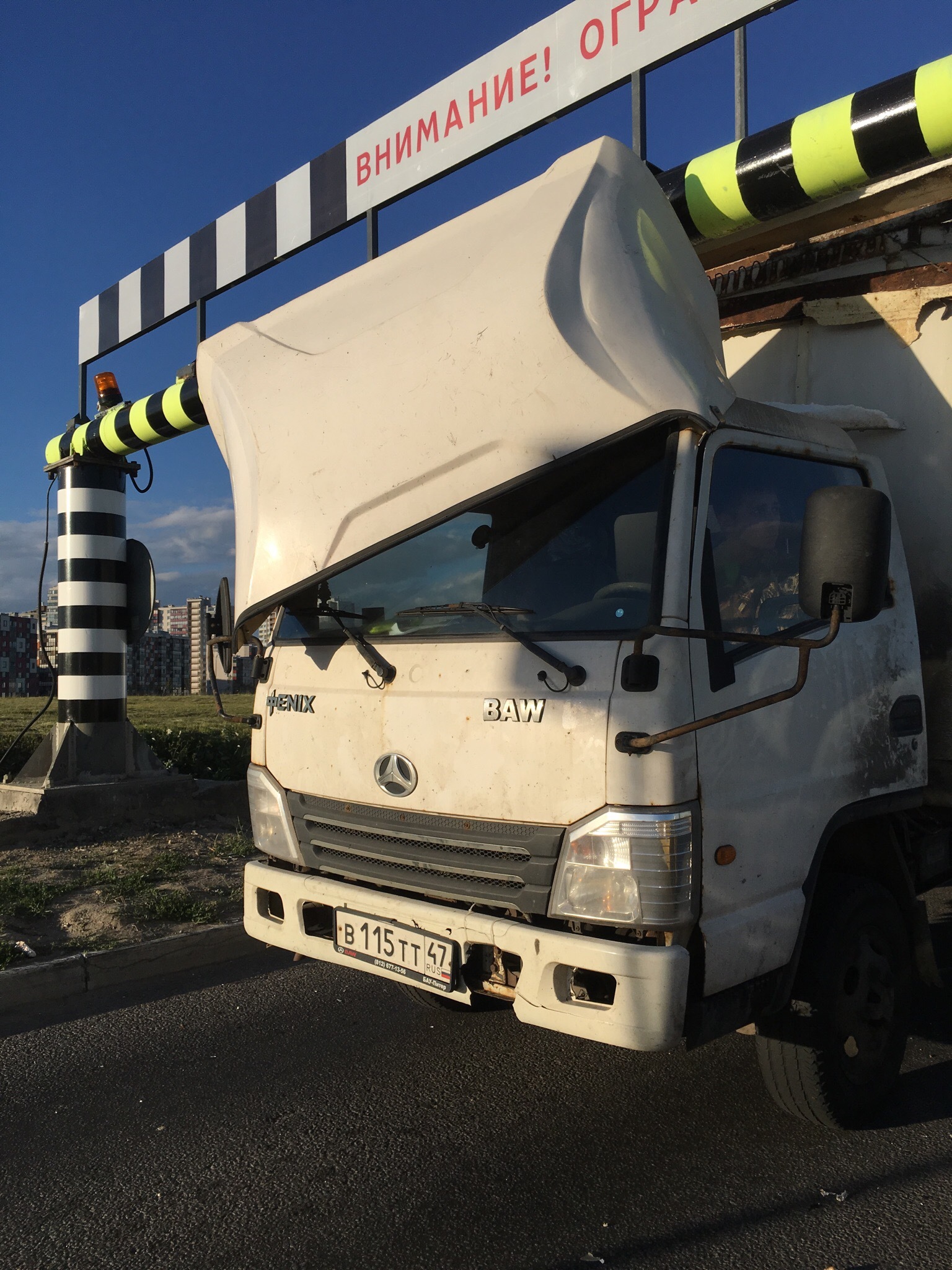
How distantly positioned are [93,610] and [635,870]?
6.25 metres

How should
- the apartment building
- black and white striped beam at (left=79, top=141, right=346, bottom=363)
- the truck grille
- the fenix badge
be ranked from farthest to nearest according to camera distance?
the apartment building < black and white striped beam at (left=79, top=141, right=346, bottom=363) < the fenix badge < the truck grille

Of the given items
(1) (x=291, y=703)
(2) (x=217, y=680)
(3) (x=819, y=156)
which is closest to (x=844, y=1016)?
(1) (x=291, y=703)

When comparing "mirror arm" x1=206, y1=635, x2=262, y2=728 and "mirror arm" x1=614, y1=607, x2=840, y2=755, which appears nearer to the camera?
"mirror arm" x1=614, y1=607, x2=840, y2=755

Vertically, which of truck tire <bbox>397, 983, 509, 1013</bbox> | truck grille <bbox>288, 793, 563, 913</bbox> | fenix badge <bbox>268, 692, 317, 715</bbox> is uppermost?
fenix badge <bbox>268, 692, 317, 715</bbox>

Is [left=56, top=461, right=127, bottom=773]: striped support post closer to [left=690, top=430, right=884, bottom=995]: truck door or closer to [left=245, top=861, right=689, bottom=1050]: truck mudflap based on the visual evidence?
[left=245, top=861, right=689, bottom=1050]: truck mudflap

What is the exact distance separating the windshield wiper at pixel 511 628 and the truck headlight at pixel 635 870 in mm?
383

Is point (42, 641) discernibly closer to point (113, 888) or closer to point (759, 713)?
point (113, 888)

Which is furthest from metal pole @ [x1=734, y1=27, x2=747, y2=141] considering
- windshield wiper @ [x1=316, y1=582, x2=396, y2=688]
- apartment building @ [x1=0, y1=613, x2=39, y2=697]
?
apartment building @ [x1=0, y1=613, x2=39, y2=697]

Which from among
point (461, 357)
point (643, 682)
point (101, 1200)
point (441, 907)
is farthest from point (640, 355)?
point (101, 1200)

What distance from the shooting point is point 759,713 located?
113 inches

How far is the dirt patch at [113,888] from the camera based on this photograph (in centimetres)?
495

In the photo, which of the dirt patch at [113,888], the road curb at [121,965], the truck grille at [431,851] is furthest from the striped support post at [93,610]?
the truck grille at [431,851]

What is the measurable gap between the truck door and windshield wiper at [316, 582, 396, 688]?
1.00m

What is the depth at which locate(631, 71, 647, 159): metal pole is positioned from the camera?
4715mm
